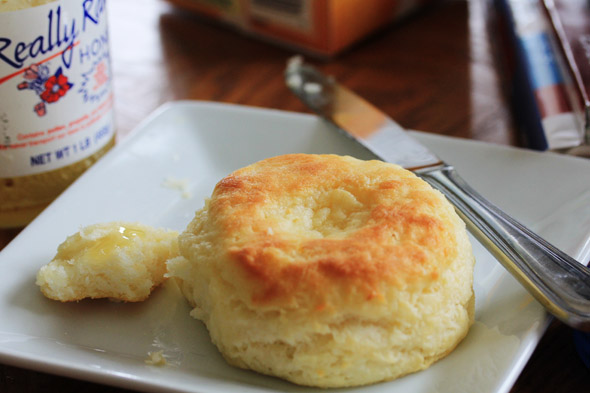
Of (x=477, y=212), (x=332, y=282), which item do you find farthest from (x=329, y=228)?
(x=477, y=212)

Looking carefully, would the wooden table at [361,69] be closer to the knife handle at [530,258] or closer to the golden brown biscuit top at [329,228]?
the knife handle at [530,258]

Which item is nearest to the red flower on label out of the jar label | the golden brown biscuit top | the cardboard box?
the jar label

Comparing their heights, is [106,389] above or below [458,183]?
below

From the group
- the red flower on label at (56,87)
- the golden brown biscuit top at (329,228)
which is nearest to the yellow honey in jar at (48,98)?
the red flower on label at (56,87)

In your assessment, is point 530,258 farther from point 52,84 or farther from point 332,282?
point 52,84

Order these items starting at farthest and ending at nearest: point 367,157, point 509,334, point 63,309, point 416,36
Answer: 1. point 416,36
2. point 367,157
3. point 63,309
4. point 509,334

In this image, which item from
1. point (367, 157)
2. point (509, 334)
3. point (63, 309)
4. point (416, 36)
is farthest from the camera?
point (416, 36)

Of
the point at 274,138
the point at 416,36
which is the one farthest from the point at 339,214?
the point at 416,36

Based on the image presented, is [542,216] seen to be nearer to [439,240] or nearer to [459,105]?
[439,240]
